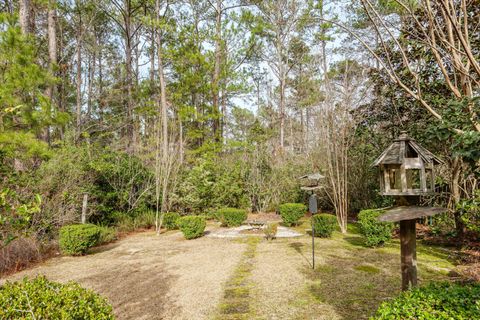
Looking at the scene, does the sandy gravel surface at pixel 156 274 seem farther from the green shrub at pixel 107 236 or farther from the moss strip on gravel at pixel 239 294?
the green shrub at pixel 107 236

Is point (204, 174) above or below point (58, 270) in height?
above

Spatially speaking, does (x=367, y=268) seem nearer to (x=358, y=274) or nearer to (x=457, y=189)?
(x=358, y=274)

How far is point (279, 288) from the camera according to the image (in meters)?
4.15

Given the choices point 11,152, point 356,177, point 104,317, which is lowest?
point 104,317

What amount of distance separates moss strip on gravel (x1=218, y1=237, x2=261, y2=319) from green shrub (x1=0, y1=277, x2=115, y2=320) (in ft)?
6.08

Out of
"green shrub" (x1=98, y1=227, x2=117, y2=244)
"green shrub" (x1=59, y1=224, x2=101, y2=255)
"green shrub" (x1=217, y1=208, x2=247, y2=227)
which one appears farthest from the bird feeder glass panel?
"green shrub" (x1=98, y1=227, x2=117, y2=244)

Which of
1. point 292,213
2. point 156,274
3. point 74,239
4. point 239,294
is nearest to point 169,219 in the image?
point 74,239

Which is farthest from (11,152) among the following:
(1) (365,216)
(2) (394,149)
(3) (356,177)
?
(3) (356,177)

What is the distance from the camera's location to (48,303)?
182 centimetres

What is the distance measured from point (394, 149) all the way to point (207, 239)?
643 cm

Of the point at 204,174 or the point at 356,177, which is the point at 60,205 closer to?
the point at 204,174

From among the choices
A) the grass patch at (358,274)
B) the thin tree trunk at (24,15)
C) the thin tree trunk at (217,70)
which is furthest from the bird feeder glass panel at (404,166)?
the thin tree trunk at (217,70)

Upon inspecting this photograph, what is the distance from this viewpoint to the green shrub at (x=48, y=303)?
1.73 meters

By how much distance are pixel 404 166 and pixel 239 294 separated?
2891mm
